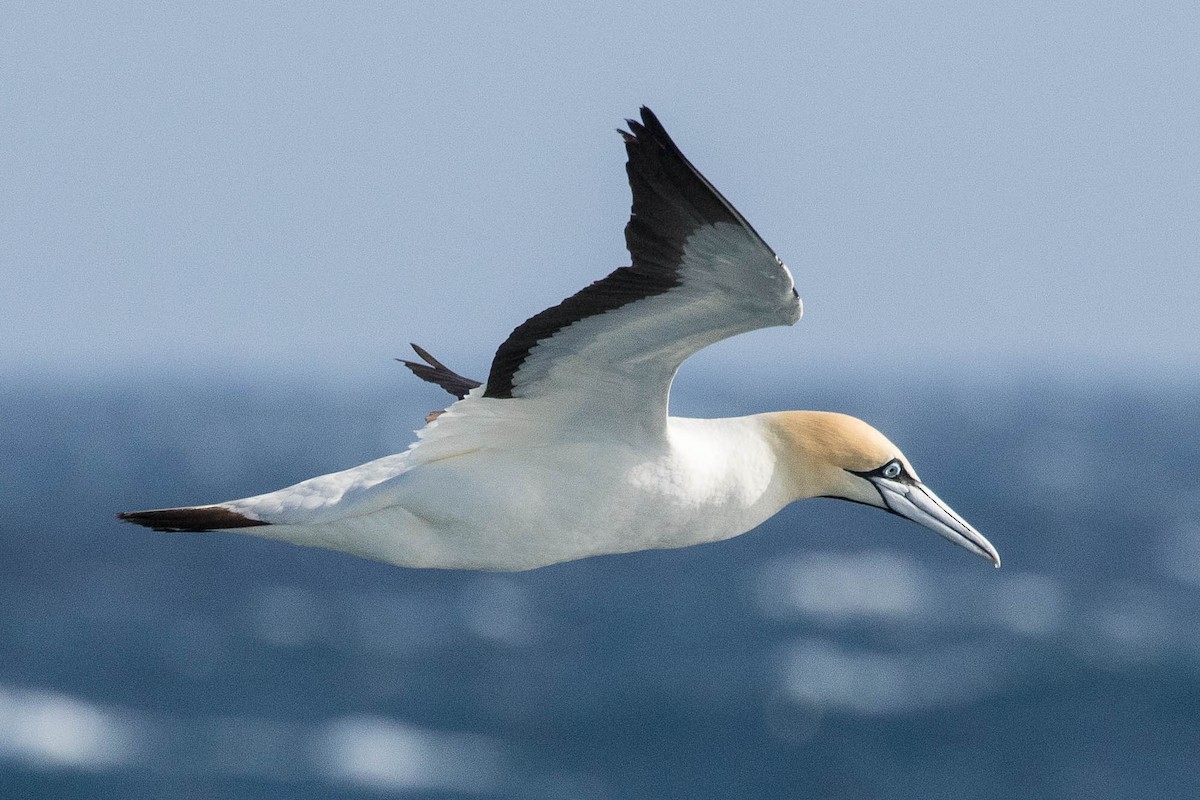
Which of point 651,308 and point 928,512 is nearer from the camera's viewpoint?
point 651,308

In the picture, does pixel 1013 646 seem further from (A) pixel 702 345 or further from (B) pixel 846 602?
(A) pixel 702 345

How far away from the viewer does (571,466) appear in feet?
29.2

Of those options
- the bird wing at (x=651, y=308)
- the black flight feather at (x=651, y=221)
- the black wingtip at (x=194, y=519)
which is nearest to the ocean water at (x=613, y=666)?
the black wingtip at (x=194, y=519)

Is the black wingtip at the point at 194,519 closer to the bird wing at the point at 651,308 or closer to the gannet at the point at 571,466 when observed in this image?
the gannet at the point at 571,466

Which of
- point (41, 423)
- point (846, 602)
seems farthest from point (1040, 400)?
→ point (846, 602)

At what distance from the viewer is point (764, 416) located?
9.71 m

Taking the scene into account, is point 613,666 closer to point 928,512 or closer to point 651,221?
point 928,512

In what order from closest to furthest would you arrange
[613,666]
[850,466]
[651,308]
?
[651,308] → [850,466] → [613,666]

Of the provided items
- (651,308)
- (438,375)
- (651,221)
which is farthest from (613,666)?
(651,221)

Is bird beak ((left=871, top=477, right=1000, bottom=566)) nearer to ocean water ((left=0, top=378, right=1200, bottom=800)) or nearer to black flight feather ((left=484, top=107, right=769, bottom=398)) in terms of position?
black flight feather ((left=484, top=107, right=769, bottom=398))

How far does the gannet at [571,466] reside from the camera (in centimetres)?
810

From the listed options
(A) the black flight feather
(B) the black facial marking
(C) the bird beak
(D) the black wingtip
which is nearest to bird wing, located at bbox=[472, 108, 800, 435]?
(A) the black flight feather

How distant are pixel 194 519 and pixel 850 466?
3.52 metres

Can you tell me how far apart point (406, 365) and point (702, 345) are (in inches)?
140
